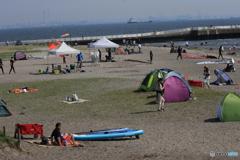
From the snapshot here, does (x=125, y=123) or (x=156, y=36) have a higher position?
(x=156, y=36)

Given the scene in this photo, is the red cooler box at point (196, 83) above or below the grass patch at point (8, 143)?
above

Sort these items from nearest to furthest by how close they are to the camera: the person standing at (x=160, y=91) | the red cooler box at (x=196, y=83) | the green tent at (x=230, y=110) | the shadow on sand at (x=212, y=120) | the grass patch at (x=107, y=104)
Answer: the green tent at (x=230, y=110)
the shadow on sand at (x=212, y=120)
the person standing at (x=160, y=91)
the grass patch at (x=107, y=104)
the red cooler box at (x=196, y=83)

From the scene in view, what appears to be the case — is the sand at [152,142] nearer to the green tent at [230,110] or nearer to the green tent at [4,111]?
the green tent at [230,110]

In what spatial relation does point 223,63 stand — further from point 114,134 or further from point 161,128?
point 114,134

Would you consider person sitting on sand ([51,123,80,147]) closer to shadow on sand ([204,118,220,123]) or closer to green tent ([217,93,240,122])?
shadow on sand ([204,118,220,123])

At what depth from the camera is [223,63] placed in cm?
3030

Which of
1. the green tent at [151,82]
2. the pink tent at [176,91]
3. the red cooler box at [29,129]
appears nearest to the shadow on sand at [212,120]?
the pink tent at [176,91]

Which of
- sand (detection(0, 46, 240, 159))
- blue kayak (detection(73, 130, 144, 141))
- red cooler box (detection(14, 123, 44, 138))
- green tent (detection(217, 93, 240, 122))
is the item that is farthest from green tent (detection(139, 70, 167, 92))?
red cooler box (detection(14, 123, 44, 138))

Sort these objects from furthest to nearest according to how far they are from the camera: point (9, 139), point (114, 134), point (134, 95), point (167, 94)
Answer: point (134, 95), point (167, 94), point (114, 134), point (9, 139)

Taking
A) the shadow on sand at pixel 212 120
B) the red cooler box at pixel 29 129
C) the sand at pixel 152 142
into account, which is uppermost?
the red cooler box at pixel 29 129

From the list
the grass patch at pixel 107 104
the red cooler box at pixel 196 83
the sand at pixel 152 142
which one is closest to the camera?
the sand at pixel 152 142

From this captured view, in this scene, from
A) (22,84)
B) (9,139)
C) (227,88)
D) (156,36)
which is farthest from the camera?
(156,36)

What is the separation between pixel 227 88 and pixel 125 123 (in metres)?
8.98

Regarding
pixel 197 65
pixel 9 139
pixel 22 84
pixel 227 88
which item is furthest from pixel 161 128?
pixel 197 65
